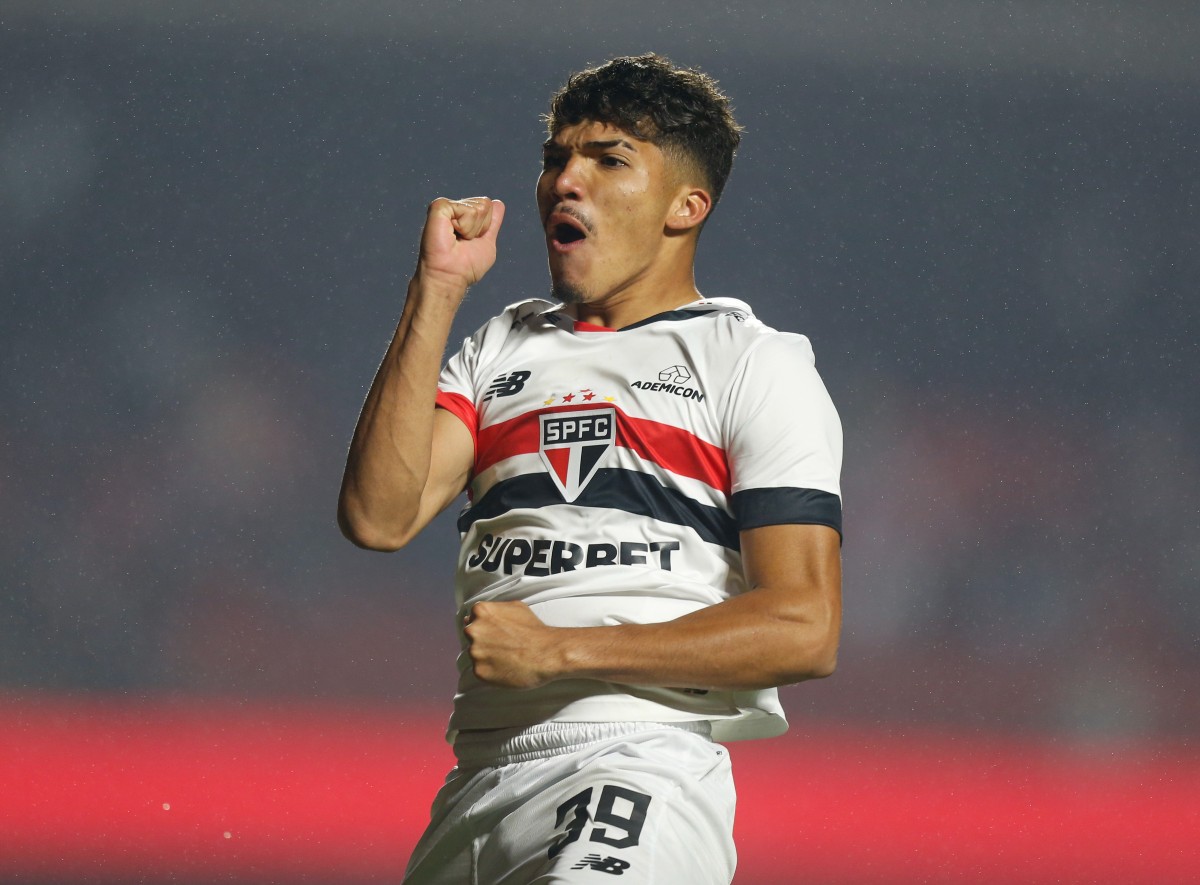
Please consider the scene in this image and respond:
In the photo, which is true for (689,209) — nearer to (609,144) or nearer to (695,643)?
(609,144)

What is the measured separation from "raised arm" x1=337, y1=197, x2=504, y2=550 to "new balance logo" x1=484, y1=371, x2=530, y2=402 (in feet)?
0.32

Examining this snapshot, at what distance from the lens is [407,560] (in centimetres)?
435

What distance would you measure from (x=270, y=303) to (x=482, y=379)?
2.71 m

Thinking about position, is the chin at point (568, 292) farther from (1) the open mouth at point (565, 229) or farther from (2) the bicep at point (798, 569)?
(2) the bicep at point (798, 569)

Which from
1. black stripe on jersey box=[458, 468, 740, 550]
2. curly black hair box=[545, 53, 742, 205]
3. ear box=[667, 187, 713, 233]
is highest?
curly black hair box=[545, 53, 742, 205]

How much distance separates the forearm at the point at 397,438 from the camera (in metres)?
1.54

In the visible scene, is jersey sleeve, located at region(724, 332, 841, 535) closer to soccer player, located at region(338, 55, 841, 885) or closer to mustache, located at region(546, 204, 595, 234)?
soccer player, located at region(338, 55, 841, 885)

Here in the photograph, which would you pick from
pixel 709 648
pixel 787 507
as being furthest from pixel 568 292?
pixel 709 648

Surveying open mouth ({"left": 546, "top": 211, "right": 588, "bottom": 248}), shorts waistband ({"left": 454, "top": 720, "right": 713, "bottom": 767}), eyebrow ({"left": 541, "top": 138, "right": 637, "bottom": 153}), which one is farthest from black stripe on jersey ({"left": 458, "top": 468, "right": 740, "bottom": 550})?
eyebrow ({"left": 541, "top": 138, "right": 637, "bottom": 153})

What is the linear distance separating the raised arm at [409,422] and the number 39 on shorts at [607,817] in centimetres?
38

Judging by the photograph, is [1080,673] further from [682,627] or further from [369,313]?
[682,627]

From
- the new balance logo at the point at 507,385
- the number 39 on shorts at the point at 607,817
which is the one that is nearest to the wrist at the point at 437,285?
the new balance logo at the point at 507,385

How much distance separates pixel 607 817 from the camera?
1355 millimetres

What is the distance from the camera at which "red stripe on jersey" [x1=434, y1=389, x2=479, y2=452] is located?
65.7 inches
